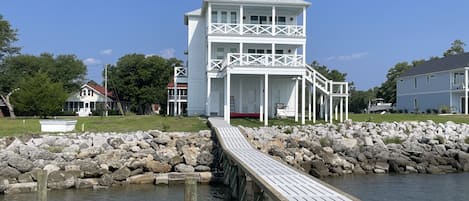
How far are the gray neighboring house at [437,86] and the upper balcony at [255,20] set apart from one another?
21686 mm

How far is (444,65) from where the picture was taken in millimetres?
53094

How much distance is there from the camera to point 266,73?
29891 mm

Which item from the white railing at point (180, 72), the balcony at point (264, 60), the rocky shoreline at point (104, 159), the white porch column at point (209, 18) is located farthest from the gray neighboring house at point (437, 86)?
the rocky shoreline at point (104, 159)

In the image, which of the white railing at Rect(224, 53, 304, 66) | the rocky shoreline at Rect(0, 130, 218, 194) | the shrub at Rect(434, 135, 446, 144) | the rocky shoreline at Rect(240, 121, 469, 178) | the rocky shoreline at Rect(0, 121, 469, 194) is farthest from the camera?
the white railing at Rect(224, 53, 304, 66)

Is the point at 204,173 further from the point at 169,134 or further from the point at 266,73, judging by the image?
the point at 266,73

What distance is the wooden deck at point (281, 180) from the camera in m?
9.84

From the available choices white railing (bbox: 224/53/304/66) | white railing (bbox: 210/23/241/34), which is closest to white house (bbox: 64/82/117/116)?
white railing (bbox: 210/23/241/34)

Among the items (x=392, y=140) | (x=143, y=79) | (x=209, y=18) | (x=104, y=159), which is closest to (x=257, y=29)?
(x=209, y=18)

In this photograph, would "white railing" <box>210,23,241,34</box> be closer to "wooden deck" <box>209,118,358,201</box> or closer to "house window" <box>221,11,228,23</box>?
"house window" <box>221,11,228,23</box>

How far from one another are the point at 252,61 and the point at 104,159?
495 inches

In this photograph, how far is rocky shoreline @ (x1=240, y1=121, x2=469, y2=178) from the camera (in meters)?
23.2

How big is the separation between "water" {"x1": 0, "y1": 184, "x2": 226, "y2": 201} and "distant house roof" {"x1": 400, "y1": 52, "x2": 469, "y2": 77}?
3875 cm

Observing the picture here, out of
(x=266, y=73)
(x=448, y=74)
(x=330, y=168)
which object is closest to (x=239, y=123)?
(x=266, y=73)

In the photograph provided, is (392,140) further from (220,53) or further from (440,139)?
(220,53)
